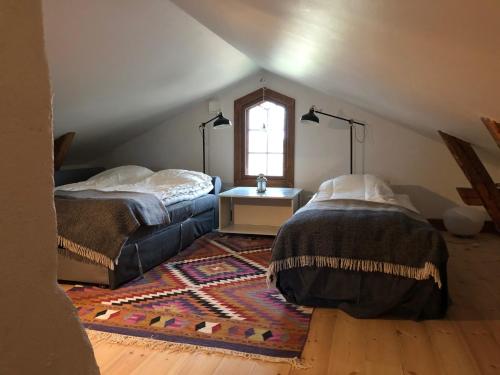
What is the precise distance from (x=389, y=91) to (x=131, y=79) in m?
2.15

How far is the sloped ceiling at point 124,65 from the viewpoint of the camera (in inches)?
95.1

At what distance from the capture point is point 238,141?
5.16m

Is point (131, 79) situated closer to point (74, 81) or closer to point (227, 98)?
point (74, 81)

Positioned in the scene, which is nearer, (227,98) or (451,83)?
(451,83)

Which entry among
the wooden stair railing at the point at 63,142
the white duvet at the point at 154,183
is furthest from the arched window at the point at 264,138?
the wooden stair railing at the point at 63,142

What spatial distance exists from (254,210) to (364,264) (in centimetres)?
243

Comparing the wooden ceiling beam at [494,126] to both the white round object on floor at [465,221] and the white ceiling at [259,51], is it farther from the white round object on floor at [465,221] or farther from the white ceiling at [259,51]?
the white round object on floor at [465,221]

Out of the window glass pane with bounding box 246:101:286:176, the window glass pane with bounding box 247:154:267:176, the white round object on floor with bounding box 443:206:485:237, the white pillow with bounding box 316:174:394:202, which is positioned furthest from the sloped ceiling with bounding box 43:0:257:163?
the white round object on floor with bounding box 443:206:485:237

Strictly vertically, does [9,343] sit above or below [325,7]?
below

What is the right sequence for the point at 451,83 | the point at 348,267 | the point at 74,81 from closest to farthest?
the point at 451,83 → the point at 348,267 → the point at 74,81

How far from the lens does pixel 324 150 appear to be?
194 inches

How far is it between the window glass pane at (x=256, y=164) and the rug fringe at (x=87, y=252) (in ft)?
8.80

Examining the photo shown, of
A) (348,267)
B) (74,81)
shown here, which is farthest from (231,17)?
(348,267)

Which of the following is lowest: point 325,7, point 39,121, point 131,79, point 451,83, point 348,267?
point 348,267
